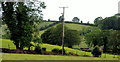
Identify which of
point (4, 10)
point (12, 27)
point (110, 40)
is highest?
point (4, 10)

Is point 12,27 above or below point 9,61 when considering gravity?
above

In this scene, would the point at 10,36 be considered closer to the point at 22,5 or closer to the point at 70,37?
the point at 22,5

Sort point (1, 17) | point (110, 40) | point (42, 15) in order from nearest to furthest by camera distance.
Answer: point (1, 17) < point (42, 15) < point (110, 40)

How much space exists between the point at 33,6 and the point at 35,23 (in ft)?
13.1

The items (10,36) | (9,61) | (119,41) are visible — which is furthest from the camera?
(119,41)

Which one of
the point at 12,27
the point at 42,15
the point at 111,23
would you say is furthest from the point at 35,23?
the point at 111,23

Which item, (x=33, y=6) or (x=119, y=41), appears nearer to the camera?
(x=33, y=6)

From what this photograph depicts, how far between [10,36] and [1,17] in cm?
517

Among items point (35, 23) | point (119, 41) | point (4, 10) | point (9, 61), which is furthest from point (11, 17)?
point (119, 41)


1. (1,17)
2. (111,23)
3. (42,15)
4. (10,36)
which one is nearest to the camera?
(1,17)

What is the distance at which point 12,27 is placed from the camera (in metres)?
42.2

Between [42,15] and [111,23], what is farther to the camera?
[111,23]

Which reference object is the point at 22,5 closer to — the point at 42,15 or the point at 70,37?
the point at 42,15

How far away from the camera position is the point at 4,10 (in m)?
42.1
